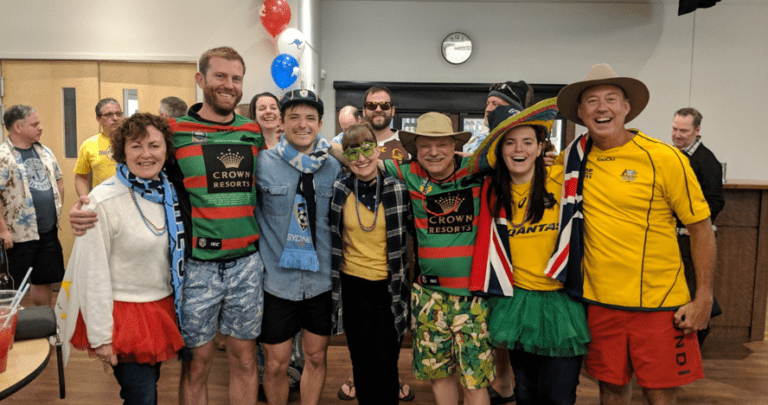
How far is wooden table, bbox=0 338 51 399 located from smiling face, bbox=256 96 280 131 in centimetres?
200

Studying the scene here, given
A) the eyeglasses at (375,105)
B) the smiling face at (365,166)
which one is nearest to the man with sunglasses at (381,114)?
the eyeglasses at (375,105)

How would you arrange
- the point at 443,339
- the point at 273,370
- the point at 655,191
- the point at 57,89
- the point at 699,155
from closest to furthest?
the point at 655,191 < the point at 443,339 < the point at 273,370 < the point at 699,155 < the point at 57,89

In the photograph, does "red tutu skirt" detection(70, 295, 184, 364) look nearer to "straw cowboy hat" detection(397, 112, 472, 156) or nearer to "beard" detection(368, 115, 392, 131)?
"straw cowboy hat" detection(397, 112, 472, 156)

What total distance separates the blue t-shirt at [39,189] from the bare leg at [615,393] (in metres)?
3.96

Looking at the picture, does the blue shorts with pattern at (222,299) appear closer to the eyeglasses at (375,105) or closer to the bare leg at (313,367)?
the bare leg at (313,367)

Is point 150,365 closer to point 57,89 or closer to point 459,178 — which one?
point 459,178

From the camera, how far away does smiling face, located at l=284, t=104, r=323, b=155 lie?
2.16 meters

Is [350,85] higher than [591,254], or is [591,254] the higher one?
[350,85]

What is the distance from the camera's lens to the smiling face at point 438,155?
2.03 m

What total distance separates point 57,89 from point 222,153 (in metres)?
4.43

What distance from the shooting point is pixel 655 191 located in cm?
181

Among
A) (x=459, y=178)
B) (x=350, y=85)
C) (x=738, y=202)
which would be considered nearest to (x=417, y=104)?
(x=350, y=85)

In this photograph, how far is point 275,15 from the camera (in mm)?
4887

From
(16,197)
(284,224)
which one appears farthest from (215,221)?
(16,197)
